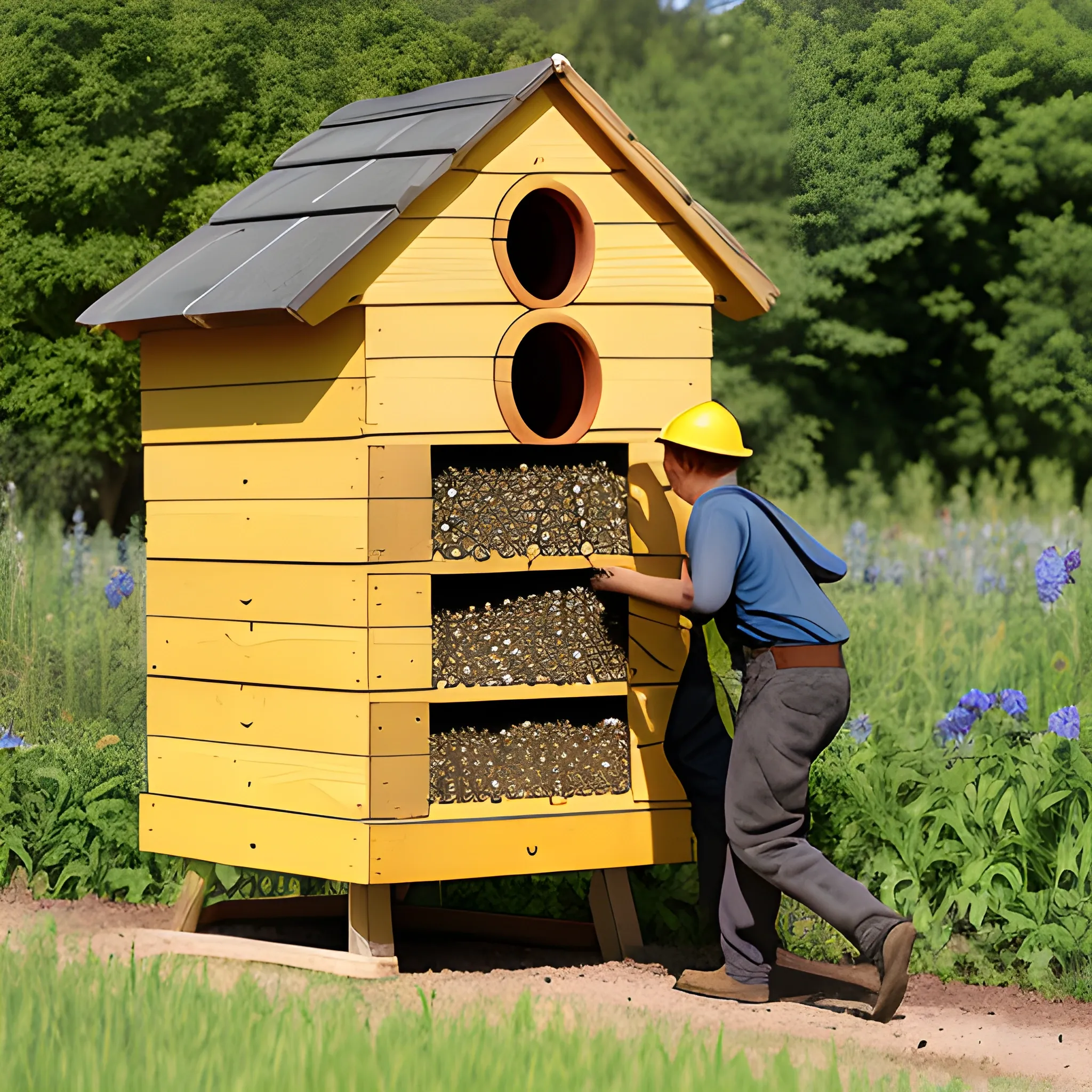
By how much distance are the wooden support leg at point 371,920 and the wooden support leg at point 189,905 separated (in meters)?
0.77

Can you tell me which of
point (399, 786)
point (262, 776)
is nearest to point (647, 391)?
point (399, 786)

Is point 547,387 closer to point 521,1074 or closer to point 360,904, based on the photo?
point 360,904

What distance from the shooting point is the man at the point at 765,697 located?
401 cm

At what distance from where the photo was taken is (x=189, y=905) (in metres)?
4.92

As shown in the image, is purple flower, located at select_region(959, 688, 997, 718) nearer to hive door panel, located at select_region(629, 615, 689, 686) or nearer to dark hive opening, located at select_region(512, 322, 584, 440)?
hive door panel, located at select_region(629, 615, 689, 686)

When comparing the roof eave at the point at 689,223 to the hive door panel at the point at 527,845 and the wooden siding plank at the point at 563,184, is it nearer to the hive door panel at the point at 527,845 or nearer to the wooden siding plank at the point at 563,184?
the wooden siding plank at the point at 563,184

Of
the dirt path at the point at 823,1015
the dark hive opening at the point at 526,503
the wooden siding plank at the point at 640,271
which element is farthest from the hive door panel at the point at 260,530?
the dirt path at the point at 823,1015

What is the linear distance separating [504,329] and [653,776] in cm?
144

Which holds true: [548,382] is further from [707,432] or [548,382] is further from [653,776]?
[653,776]

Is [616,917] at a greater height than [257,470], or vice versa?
[257,470]

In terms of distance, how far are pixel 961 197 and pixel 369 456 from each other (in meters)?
13.9

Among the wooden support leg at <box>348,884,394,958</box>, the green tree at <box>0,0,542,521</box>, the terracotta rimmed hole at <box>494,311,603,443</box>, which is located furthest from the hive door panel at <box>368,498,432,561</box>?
the green tree at <box>0,0,542,521</box>

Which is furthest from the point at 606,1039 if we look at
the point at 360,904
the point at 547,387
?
the point at 547,387

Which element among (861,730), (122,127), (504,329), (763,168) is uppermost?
(763,168)
